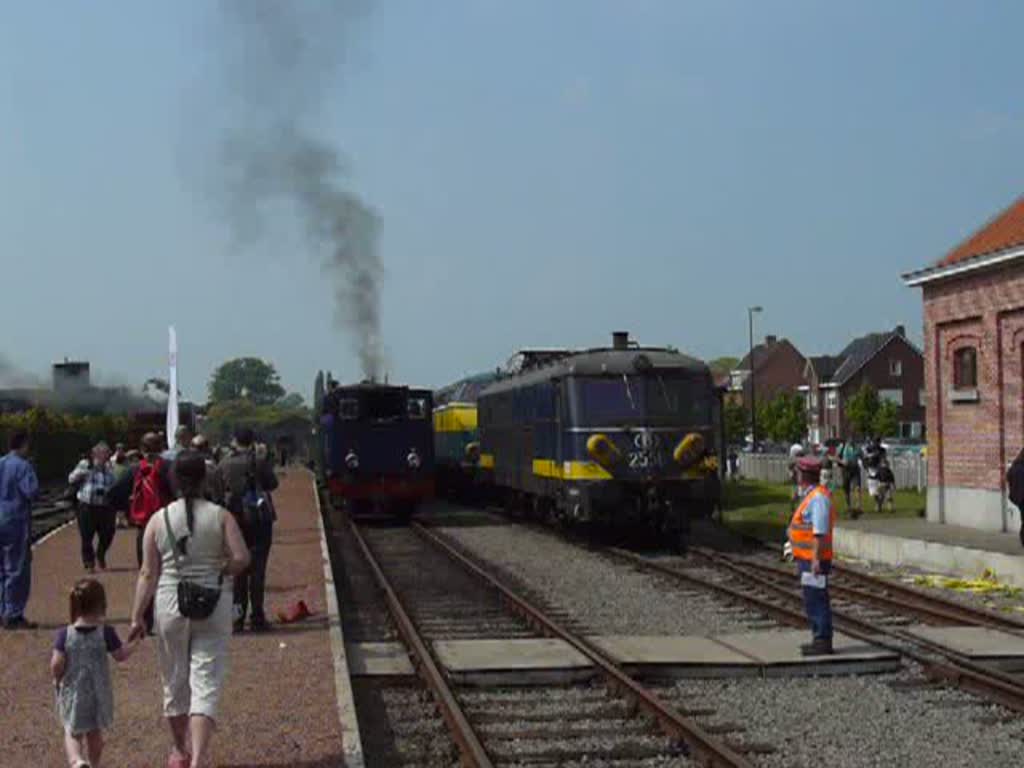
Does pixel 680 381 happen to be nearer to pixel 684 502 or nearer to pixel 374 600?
pixel 684 502

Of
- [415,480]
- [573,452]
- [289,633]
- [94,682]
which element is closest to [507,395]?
[415,480]

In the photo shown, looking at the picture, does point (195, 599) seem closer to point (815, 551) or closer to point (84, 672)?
point (84, 672)

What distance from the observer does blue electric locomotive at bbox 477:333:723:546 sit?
2183 cm

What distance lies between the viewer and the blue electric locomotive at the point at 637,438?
2183 centimetres

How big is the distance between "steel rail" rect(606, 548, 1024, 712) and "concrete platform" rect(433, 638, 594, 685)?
258 cm

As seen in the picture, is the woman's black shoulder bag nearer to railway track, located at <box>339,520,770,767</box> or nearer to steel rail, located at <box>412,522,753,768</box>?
railway track, located at <box>339,520,770,767</box>

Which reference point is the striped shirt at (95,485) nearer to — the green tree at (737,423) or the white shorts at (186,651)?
the white shorts at (186,651)

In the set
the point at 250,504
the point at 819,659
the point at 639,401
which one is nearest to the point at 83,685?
the point at 250,504

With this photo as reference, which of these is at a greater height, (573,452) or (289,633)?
(573,452)

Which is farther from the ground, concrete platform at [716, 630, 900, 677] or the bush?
the bush

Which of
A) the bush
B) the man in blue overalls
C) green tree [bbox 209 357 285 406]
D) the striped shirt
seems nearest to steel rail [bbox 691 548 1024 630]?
the man in blue overalls

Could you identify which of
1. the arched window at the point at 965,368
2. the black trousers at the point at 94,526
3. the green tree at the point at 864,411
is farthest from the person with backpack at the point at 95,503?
the green tree at the point at 864,411

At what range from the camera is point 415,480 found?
31.0 meters

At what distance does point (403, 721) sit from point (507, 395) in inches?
767
